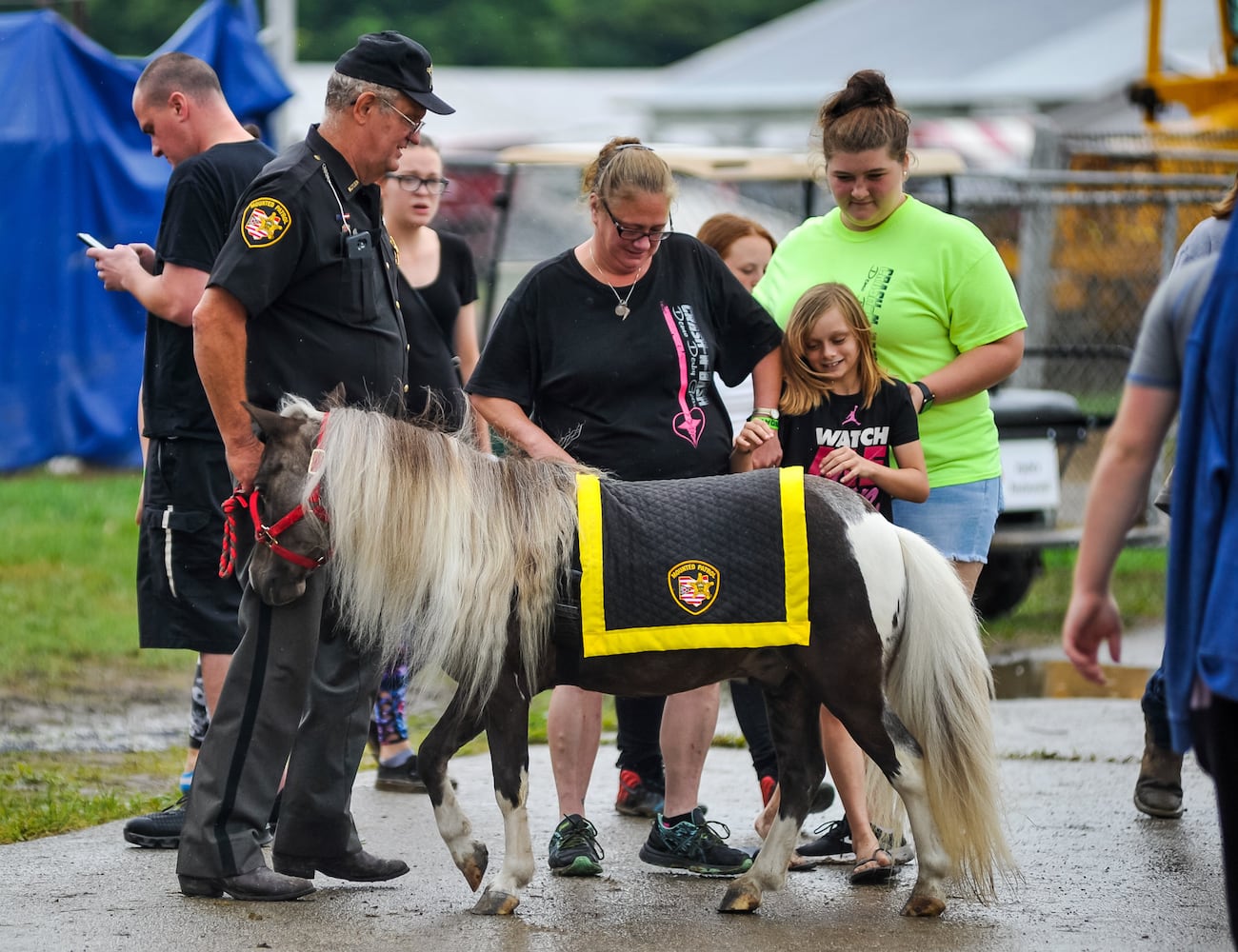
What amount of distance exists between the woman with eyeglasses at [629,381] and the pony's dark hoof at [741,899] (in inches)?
17.1

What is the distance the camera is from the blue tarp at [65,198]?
1239 cm

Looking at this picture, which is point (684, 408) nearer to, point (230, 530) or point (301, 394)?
point (301, 394)

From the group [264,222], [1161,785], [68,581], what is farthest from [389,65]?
[68,581]

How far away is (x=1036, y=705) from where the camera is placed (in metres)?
7.62

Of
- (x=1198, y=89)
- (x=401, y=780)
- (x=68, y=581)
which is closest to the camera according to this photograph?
(x=401, y=780)

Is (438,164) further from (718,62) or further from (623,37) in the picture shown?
(623,37)

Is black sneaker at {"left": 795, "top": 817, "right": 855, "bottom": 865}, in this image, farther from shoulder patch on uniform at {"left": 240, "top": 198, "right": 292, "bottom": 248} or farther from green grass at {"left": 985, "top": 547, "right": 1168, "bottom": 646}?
green grass at {"left": 985, "top": 547, "right": 1168, "bottom": 646}

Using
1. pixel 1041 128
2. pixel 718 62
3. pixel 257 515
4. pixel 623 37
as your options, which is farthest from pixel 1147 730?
pixel 623 37

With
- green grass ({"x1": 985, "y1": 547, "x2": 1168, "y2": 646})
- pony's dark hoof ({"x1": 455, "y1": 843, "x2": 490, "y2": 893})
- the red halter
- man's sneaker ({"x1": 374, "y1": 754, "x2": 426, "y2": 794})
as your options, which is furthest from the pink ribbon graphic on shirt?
green grass ({"x1": 985, "y1": 547, "x2": 1168, "y2": 646})

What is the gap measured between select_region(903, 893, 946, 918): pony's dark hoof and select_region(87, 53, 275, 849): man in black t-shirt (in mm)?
2193

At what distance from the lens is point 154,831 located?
5.06 meters

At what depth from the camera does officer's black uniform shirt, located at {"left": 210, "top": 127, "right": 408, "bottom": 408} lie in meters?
4.33

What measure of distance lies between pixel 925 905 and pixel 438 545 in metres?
1.70

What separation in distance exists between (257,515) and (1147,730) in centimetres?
318
